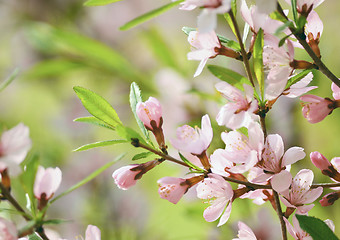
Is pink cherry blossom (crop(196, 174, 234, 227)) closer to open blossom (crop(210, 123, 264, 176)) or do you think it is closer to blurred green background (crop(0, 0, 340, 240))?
open blossom (crop(210, 123, 264, 176))

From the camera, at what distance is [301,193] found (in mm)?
370

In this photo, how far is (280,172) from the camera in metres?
0.34

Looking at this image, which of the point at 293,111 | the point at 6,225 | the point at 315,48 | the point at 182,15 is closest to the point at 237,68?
the point at 293,111

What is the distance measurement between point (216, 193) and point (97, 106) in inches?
4.5

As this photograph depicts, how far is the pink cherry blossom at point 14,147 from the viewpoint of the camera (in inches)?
13.1

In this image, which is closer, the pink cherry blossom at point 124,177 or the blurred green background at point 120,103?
the pink cherry blossom at point 124,177

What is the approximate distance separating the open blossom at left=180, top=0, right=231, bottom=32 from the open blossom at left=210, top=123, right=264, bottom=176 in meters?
0.08

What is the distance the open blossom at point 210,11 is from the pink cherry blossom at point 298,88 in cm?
10

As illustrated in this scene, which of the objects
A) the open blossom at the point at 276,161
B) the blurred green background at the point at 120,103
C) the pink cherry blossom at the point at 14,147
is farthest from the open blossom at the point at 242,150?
the blurred green background at the point at 120,103

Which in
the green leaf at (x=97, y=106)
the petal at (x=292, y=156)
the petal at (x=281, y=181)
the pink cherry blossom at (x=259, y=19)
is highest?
the pink cherry blossom at (x=259, y=19)

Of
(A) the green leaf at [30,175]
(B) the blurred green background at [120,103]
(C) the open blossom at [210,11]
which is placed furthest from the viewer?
(B) the blurred green background at [120,103]

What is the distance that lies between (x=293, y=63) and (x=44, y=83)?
1.32m

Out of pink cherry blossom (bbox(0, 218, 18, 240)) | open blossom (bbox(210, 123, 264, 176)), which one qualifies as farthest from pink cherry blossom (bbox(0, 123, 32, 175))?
open blossom (bbox(210, 123, 264, 176))

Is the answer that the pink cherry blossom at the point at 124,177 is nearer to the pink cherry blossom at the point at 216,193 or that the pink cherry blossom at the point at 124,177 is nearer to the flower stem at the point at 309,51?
the pink cherry blossom at the point at 216,193
